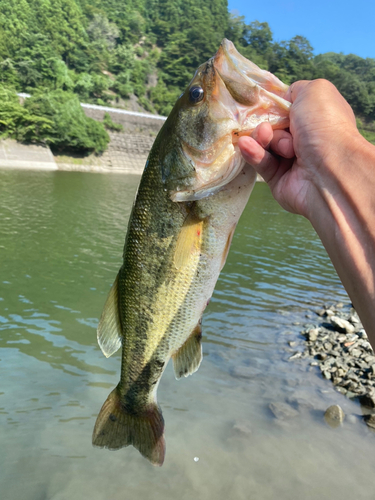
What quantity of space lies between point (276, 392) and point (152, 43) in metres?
134

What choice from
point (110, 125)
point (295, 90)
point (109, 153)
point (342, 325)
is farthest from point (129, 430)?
point (110, 125)

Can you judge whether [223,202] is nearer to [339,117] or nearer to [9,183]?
[339,117]

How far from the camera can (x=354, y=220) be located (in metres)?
1.74

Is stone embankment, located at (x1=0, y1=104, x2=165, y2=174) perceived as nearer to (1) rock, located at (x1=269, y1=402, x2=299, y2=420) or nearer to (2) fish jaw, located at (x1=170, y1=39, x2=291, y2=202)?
(1) rock, located at (x1=269, y1=402, x2=299, y2=420)

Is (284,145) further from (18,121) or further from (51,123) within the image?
(51,123)

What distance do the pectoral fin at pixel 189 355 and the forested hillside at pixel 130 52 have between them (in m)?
47.5

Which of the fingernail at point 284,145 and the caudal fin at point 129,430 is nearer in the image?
the fingernail at point 284,145

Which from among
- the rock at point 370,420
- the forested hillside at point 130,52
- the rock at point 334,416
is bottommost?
the rock at point 334,416

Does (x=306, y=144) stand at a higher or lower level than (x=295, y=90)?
lower

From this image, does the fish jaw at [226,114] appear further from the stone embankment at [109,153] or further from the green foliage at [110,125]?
the green foliage at [110,125]

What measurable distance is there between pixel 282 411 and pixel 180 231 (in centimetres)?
426

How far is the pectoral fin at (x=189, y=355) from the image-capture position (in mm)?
2795

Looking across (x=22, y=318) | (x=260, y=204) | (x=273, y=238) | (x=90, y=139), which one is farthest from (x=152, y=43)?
(x=22, y=318)

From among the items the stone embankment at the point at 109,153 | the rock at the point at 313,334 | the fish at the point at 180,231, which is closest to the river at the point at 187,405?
the rock at the point at 313,334
